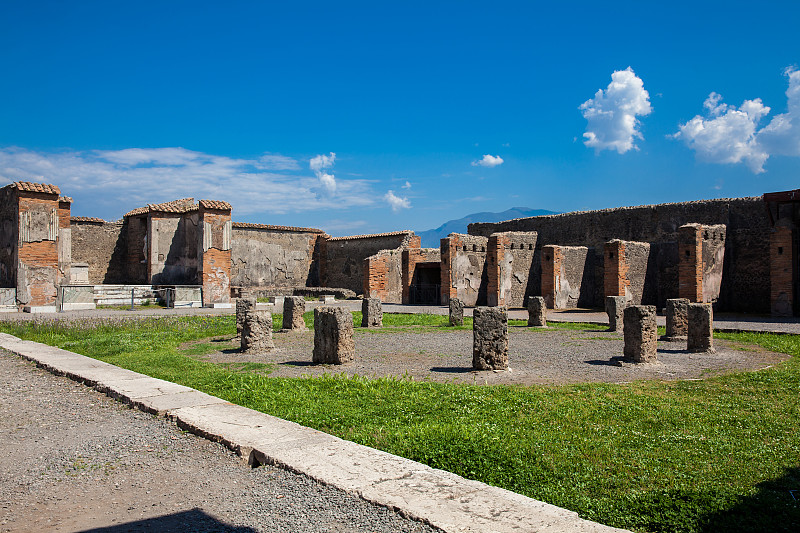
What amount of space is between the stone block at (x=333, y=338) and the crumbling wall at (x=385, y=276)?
15.0 meters

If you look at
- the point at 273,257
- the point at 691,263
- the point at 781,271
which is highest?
the point at 273,257

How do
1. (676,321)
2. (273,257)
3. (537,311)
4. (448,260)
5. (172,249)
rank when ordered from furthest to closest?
(273,257) → (172,249) → (448,260) → (537,311) → (676,321)

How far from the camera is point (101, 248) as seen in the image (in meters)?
24.0

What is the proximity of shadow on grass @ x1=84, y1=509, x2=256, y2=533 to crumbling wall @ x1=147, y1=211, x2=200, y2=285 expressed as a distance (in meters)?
20.0

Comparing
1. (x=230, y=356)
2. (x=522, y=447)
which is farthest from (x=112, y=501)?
(x=230, y=356)

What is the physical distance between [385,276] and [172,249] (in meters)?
8.56

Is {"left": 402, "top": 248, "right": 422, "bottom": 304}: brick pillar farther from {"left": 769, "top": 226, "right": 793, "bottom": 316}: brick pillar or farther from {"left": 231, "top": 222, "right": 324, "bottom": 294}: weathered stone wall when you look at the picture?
{"left": 769, "top": 226, "right": 793, "bottom": 316}: brick pillar

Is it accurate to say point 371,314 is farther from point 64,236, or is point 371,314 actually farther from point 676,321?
→ point 64,236

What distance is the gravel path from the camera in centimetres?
274

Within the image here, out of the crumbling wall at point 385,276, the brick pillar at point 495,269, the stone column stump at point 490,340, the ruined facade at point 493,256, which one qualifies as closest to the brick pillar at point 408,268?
the ruined facade at point 493,256

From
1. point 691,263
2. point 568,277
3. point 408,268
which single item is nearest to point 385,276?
point 408,268

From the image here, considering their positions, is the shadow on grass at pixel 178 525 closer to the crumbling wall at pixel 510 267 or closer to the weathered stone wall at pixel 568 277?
the crumbling wall at pixel 510 267

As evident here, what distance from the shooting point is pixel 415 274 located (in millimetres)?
24094

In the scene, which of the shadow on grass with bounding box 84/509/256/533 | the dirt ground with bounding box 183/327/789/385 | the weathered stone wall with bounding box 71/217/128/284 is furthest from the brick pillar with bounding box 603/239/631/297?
the weathered stone wall with bounding box 71/217/128/284
